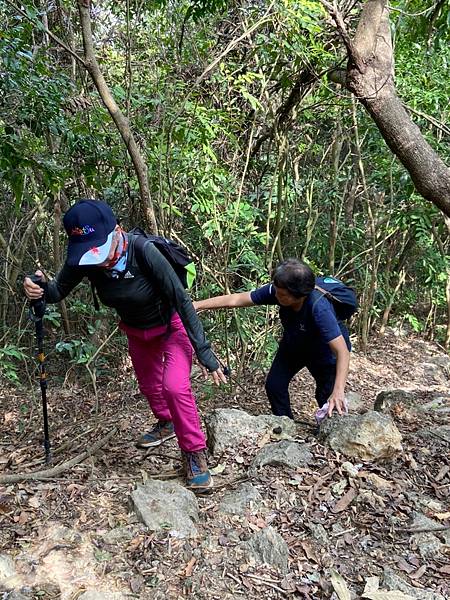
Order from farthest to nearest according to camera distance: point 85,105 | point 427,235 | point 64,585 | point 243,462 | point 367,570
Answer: point 427,235 < point 85,105 < point 243,462 < point 367,570 < point 64,585

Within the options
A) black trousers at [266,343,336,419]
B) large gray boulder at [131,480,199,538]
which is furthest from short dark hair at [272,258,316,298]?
large gray boulder at [131,480,199,538]

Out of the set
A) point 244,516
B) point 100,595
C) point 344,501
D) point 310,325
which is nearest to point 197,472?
point 244,516

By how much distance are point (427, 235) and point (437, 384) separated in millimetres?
2196

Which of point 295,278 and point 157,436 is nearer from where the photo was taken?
point 295,278

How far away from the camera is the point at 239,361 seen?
5570 mm

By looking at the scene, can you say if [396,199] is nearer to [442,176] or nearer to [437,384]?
[437,384]

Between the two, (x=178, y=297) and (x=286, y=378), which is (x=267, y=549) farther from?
(x=286, y=378)

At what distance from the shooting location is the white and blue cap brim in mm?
2674

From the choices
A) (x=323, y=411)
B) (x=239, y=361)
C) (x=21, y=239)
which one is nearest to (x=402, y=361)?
(x=239, y=361)

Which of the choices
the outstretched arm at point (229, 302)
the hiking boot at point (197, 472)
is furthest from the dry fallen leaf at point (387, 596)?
the outstretched arm at point (229, 302)

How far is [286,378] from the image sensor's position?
4.07 m

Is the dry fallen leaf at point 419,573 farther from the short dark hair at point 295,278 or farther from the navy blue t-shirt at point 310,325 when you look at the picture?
the short dark hair at point 295,278

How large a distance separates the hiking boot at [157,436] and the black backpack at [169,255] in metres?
1.32

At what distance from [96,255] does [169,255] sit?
1.42ft
